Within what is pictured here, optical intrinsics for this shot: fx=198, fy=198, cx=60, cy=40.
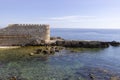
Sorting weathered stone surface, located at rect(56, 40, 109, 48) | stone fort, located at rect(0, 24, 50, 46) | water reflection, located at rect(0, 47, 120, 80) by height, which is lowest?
water reflection, located at rect(0, 47, 120, 80)

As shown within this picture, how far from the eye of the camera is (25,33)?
2040 inches

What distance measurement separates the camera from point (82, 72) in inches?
993

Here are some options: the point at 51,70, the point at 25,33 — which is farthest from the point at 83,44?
the point at 51,70

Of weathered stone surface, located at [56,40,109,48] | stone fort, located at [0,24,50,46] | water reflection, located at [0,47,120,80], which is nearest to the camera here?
water reflection, located at [0,47,120,80]

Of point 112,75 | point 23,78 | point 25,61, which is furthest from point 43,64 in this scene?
point 112,75

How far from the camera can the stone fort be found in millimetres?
49719

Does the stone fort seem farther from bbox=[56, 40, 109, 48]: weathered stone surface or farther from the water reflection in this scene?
the water reflection

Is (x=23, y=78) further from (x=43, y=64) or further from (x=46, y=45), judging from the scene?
(x=46, y=45)

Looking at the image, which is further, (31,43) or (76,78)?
(31,43)

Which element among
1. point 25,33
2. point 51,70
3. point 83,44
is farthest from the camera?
point 25,33

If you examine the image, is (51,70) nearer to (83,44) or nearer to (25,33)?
(83,44)

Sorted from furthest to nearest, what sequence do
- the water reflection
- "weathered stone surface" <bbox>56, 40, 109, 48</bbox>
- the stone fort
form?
the stone fort, "weathered stone surface" <bbox>56, 40, 109, 48</bbox>, the water reflection

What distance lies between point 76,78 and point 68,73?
2.41 meters

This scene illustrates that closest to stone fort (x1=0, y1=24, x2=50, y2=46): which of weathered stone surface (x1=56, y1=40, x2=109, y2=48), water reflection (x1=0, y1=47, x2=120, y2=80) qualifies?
weathered stone surface (x1=56, y1=40, x2=109, y2=48)
